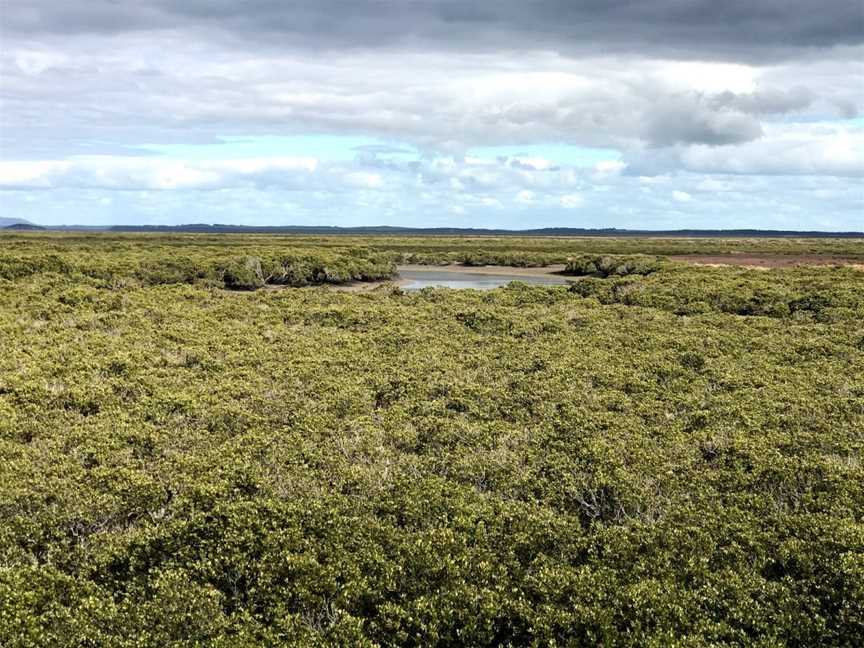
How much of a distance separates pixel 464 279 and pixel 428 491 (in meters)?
88.7

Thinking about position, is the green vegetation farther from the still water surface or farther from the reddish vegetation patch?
the reddish vegetation patch

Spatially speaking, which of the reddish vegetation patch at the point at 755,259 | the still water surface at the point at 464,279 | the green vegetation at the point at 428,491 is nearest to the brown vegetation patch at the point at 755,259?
the reddish vegetation patch at the point at 755,259

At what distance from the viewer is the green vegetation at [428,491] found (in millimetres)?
12547

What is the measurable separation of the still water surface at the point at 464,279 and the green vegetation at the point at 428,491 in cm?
5827

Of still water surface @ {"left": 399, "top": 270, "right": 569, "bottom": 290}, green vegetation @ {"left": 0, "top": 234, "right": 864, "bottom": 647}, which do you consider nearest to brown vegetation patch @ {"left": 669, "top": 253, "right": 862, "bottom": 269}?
still water surface @ {"left": 399, "top": 270, "right": 569, "bottom": 290}

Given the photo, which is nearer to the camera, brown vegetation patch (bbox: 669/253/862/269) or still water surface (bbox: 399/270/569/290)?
still water surface (bbox: 399/270/569/290)

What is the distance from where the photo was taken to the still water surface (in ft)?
313

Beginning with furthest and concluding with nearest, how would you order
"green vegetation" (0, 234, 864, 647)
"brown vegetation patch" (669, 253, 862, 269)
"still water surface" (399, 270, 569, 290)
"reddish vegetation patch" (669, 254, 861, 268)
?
"reddish vegetation patch" (669, 254, 861, 268) → "brown vegetation patch" (669, 253, 862, 269) → "still water surface" (399, 270, 569, 290) → "green vegetation" (0, 234, 864, 647)

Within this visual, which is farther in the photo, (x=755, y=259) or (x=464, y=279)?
(x=755, y=259)

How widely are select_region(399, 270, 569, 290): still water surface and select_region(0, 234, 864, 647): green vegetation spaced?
191ft

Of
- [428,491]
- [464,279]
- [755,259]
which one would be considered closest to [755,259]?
[755,259]

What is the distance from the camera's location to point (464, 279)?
105062 millimetres

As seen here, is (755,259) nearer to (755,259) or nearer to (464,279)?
(755,259)

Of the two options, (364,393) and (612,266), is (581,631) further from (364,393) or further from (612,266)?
(612,266)
